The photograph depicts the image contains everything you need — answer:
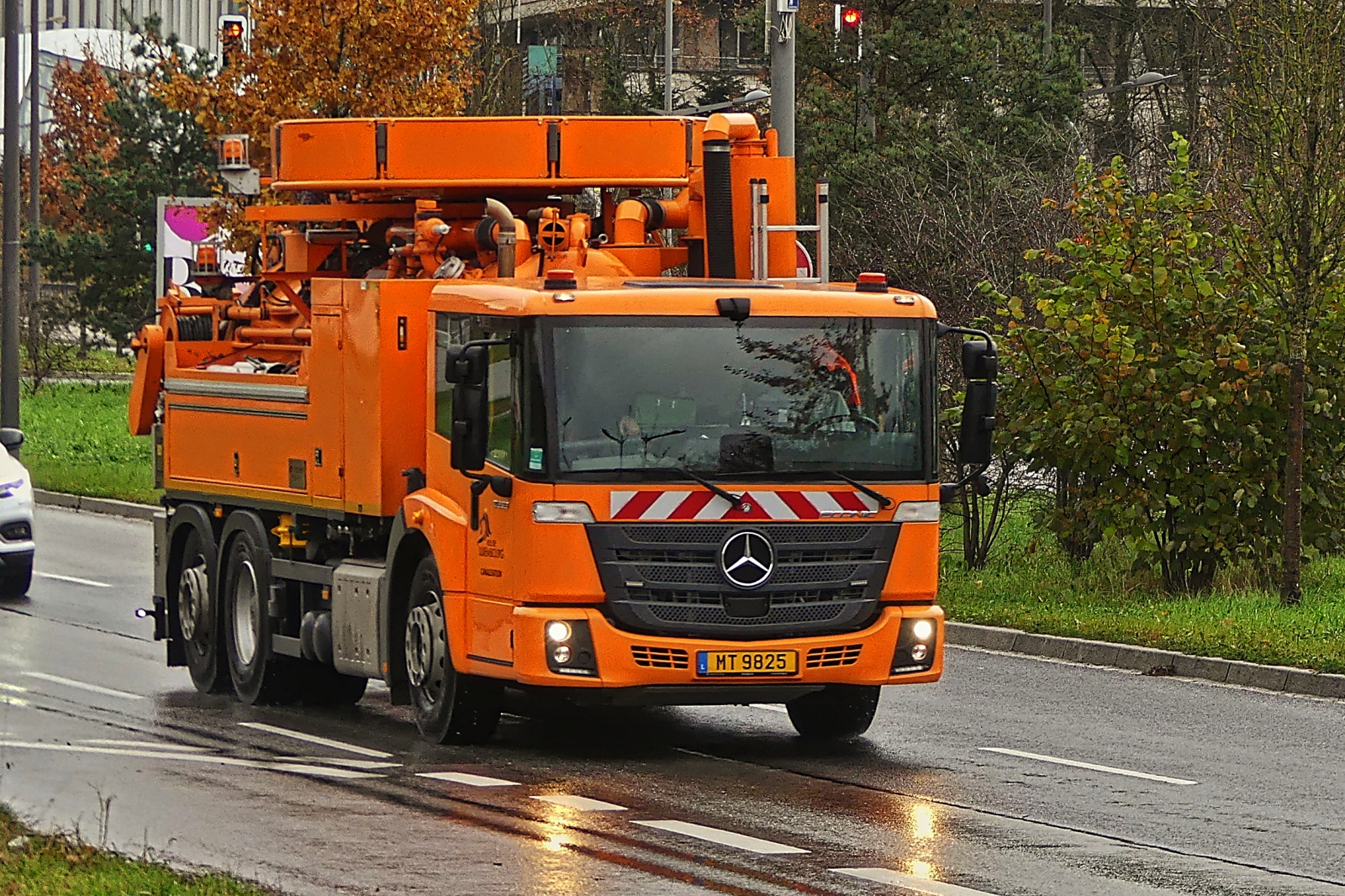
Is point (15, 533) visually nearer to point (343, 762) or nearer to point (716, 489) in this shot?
point (343, 762)

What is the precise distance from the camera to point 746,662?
39.9 ft

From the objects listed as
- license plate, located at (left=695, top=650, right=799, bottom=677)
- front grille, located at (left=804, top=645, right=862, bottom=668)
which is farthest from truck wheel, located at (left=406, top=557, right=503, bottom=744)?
front grille, located at (left=804, top=645, right=862, bottom=668)

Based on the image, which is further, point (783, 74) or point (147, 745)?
point (783, 74)

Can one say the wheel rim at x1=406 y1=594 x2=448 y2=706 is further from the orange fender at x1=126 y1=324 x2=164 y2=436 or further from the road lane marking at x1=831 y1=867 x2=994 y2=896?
the orange fender at x1=126 y1=324 x2=164 y2=436

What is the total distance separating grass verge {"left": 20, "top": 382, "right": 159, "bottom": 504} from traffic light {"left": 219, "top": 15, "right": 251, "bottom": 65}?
16.0 feet

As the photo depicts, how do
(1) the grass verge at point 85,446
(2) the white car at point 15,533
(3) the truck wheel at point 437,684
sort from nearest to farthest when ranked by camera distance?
1. (3) the truck wheel at point 437,684
2. (2) the white car at point 15,533
3. (1) the grass verge at point 85,446

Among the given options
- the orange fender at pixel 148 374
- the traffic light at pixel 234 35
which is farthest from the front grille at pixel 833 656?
the traffic light at pixel 234 35

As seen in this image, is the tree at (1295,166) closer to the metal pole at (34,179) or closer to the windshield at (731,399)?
the windshield at (731,399)

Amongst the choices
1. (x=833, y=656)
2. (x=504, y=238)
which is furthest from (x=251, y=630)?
(x=833, y=656)

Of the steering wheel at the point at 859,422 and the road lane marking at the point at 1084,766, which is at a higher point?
the steering wheel at the point at 859,422

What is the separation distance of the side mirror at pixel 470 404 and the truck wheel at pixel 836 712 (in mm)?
2059

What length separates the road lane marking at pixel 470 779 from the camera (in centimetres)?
1145

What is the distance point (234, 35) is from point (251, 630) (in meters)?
18.0

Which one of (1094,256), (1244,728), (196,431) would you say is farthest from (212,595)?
A: (1094,256)
